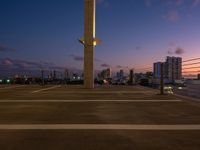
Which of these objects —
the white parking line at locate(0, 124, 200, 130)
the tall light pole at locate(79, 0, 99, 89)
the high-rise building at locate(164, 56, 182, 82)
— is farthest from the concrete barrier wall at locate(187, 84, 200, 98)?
the tall light pole at locate(79, 0, 99, 89)

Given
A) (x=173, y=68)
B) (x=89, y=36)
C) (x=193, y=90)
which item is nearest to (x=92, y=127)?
(x=193, y=90)

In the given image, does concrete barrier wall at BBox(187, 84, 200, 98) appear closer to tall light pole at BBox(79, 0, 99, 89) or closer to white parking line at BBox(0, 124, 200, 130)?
white parking line at BBox(0, 124, 200, 130)

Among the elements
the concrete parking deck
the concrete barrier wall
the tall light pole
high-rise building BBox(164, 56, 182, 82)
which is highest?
the tall light pole

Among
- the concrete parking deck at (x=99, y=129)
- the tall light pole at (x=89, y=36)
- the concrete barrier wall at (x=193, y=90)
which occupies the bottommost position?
the concrete parking deck at (x=99, y=129)

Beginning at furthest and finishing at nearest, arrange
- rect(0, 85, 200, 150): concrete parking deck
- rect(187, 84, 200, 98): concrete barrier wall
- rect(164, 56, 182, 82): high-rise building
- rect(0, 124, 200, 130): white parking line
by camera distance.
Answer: rect(164, 56, 182, 82): high-rise building < rect(187, 84, 200, 98): concrete barrier wall < rect(0, 124, 200, 130): white parking line < rect(0, 85, 200, 150): concrete parking deck

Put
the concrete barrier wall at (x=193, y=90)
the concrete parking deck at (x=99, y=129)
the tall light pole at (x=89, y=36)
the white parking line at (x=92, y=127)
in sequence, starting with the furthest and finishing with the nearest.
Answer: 1. the tall light pole at (x=89, y=36)
2. the concrete barrier wall at (x=193, y=90)
3. the white parking line at (x=92, y=127)
4. the concrete parking deck at (x=99, y=129)

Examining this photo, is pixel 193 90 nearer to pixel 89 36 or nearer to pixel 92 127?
pixel 92 127

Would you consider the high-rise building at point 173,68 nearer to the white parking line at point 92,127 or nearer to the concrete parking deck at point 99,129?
the concrete parking deck at point 99,129

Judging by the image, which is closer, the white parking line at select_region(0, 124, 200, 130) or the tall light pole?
the white parking line at select_region(0, 124, 200, 130)

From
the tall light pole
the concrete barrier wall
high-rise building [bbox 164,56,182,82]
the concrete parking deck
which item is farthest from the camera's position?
the tall light pole

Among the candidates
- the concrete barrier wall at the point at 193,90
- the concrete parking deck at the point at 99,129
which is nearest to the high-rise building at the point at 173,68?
the concrete barrier wall at the point at 193,90
